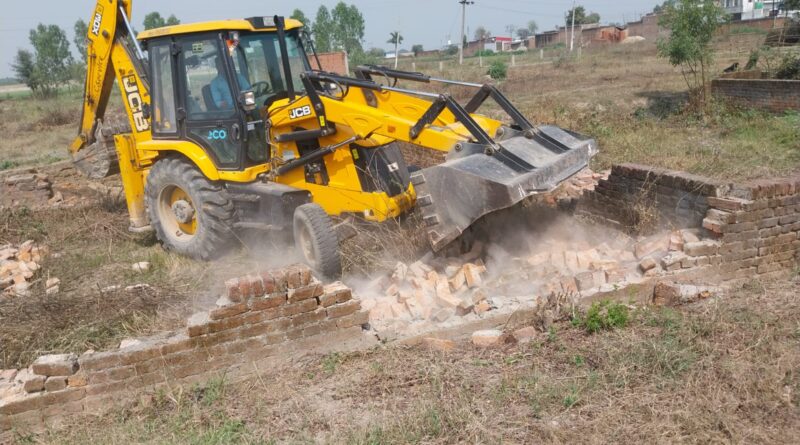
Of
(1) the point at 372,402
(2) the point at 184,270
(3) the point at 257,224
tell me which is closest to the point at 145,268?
(2) the point at 184,270

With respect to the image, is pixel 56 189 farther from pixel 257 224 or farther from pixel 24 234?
pixel 257 224

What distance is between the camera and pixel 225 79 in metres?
6.32

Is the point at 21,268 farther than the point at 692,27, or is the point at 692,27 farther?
the point at 692,27

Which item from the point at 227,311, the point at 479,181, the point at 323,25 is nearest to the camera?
the point at 227,311

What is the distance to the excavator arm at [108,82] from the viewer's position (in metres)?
7.35

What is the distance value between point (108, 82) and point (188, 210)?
2408mm

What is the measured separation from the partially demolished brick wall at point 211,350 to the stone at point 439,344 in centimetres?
47

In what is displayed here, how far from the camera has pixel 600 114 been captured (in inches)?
550

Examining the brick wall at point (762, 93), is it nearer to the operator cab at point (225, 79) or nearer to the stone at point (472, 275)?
the stone at point (472, 275)

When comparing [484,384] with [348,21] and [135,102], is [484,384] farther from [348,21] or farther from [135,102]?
[348,21]

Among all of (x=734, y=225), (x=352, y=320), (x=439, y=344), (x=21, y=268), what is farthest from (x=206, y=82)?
(x=734, y=225)

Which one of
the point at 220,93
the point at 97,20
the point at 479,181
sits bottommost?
the point at 479,181

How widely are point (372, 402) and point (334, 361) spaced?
0.61 metres

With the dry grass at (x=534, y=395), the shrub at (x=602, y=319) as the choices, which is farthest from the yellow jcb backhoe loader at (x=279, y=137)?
the dry grass at (x=534, y=395)
